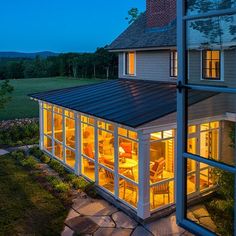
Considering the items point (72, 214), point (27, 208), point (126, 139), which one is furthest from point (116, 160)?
point (27, 208)

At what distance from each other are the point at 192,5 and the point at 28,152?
13297mm

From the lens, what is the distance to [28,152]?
16531 millimetres

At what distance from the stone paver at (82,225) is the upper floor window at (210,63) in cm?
498

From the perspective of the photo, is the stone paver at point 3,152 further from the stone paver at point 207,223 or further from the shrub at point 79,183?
the stone paver at point 207,223

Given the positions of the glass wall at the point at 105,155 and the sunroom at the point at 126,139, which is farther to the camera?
the glass wall at the point at 105,155

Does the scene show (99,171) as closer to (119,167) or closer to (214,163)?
(119,167)

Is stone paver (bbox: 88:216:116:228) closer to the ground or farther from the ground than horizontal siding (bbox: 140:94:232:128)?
closer to the ground

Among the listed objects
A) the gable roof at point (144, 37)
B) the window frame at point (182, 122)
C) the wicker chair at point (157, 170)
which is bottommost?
the wicker chair at point (157, 170)

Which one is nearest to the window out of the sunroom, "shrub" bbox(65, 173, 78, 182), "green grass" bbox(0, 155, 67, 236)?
the sunroom

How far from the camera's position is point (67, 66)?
8456 centimetres

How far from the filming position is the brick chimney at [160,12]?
15.5m

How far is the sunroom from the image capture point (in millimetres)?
9219

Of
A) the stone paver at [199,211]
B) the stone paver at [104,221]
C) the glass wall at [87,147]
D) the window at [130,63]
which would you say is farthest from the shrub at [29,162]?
the stone paver at [199,211]

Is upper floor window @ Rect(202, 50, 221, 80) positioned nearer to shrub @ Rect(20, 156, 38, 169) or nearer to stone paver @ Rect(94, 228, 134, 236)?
stone paver @ Rect(94, 228, 134, 236)
